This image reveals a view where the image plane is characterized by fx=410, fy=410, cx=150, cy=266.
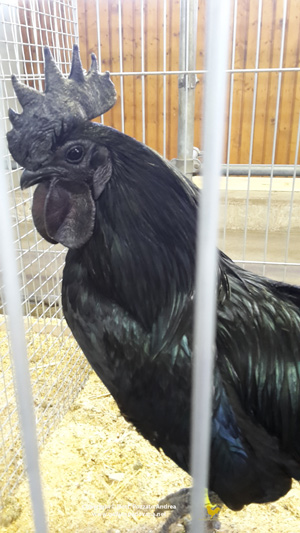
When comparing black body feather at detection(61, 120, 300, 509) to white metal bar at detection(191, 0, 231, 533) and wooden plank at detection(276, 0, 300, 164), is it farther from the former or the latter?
wooden plank at detection(276, 0, 300, 164)

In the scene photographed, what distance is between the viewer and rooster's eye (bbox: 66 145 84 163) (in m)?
1.13

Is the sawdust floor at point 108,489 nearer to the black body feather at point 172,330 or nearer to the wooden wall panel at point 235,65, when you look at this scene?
the black body feather at point 172,330

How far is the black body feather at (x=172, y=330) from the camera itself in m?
1.16

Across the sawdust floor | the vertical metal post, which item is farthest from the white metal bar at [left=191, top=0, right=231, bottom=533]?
the vertical metal post

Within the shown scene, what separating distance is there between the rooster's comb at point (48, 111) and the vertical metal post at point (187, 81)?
4.26 feet

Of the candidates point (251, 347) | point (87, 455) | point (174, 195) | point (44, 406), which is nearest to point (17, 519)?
point (87, 455)

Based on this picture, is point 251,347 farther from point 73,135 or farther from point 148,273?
point 73,135

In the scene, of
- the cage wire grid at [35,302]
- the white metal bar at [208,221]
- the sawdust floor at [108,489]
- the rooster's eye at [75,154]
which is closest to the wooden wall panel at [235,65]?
the cage wire grid at [35,302]

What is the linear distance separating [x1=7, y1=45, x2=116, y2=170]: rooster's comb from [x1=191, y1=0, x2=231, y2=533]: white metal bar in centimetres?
75

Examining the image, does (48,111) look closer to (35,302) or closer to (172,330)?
(172,330)

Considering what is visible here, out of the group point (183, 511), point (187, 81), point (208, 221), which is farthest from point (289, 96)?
point (208, 221)

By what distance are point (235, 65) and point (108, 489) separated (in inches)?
216

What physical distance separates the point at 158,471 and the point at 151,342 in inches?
40.7

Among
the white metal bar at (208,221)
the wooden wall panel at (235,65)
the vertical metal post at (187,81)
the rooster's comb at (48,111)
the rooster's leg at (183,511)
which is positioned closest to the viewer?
the white metal bar at (208,221)
